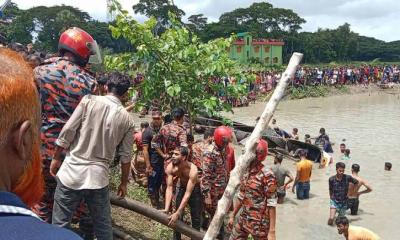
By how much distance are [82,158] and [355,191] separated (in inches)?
319

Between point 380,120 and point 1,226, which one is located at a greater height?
point 1,226

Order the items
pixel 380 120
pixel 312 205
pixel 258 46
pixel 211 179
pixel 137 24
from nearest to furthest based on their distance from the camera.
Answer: pixel 211 179, pixel 137 24, pixel 312 205, pixel 380 120, pixel 258 46

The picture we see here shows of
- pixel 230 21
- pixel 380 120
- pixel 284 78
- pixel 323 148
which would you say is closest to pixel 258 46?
pixel 230 21

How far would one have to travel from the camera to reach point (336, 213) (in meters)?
10.0

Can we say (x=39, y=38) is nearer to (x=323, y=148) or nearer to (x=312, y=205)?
(x=323, y=148)

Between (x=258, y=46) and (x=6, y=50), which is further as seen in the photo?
(x=258, y=46)

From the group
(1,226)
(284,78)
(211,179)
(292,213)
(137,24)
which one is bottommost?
(292,213)

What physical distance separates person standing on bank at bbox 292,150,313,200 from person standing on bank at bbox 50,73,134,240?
8.17 meters

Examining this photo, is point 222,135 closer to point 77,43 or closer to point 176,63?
point 176,63

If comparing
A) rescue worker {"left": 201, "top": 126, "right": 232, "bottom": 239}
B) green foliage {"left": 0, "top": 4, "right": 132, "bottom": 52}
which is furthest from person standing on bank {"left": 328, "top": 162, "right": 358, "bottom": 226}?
green foliage {"left": 0, "top": 4, "right": 132, "bottom": 52}

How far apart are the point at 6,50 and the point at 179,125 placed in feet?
18.2

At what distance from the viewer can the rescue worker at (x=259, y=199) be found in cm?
513

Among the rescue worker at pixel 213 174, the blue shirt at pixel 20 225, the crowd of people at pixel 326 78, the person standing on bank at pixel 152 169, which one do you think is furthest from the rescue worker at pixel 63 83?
the crowd of people at pixel 326 78

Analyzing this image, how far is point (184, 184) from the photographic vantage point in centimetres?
618
